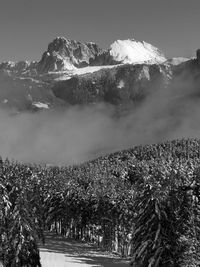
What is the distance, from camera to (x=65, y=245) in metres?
98.5

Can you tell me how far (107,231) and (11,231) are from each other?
51446 millimetres

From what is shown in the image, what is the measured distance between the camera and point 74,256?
85.4m

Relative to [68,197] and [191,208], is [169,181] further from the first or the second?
[68,197]

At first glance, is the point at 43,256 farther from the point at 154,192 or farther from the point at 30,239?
the point at 154,192

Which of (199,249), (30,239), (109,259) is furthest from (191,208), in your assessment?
(109,259)

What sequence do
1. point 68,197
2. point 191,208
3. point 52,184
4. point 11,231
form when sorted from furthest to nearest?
point 52,184 → point 68,197 → point 191,208 → point 11,231

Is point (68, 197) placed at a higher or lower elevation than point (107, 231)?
higher

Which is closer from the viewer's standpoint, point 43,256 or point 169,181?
point 169,181

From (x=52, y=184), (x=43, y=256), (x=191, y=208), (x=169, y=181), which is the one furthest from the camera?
(x=52, y=184)

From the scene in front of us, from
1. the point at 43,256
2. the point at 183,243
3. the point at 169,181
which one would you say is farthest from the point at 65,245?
the point at 183,243

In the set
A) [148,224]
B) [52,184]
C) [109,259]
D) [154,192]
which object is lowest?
[109,259]

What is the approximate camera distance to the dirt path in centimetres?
7862

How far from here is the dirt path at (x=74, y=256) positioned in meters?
78.6

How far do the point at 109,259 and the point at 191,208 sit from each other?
31827mm
